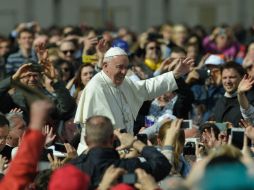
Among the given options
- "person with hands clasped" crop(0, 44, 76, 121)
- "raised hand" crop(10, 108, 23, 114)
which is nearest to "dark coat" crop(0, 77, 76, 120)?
"person with hands clasped" crop(0, 44, 76, 121)

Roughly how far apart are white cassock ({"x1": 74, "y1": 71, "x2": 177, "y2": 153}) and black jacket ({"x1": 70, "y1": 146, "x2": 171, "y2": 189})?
2456 millimetres

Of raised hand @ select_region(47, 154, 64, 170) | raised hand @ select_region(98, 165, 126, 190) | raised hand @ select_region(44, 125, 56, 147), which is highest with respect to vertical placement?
raised hand @ select_region(98, 165, 126, 190)

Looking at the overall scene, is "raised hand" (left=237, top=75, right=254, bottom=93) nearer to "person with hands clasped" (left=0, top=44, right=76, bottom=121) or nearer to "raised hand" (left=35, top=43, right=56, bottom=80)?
Result: "person with hands clasped" (left=0, top=44, right=76, bottom=121)

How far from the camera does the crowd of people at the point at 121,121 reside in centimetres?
A: 861

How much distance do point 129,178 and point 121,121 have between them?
344 cm

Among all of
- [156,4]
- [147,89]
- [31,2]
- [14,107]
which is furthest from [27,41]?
[156,4]

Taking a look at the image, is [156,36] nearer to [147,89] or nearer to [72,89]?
[72,89]

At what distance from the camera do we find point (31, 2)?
34094 mm

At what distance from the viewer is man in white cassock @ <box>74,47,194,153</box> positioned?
41.0 ft

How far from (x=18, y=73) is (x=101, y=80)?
4.52 feet

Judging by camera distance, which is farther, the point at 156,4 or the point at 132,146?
the point at 156,4

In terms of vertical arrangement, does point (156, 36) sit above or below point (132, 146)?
below

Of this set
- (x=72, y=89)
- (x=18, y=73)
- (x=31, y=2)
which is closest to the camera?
(x=18, y=73)

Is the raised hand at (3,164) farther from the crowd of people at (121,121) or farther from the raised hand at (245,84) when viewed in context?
the raised hand at (245,84)
